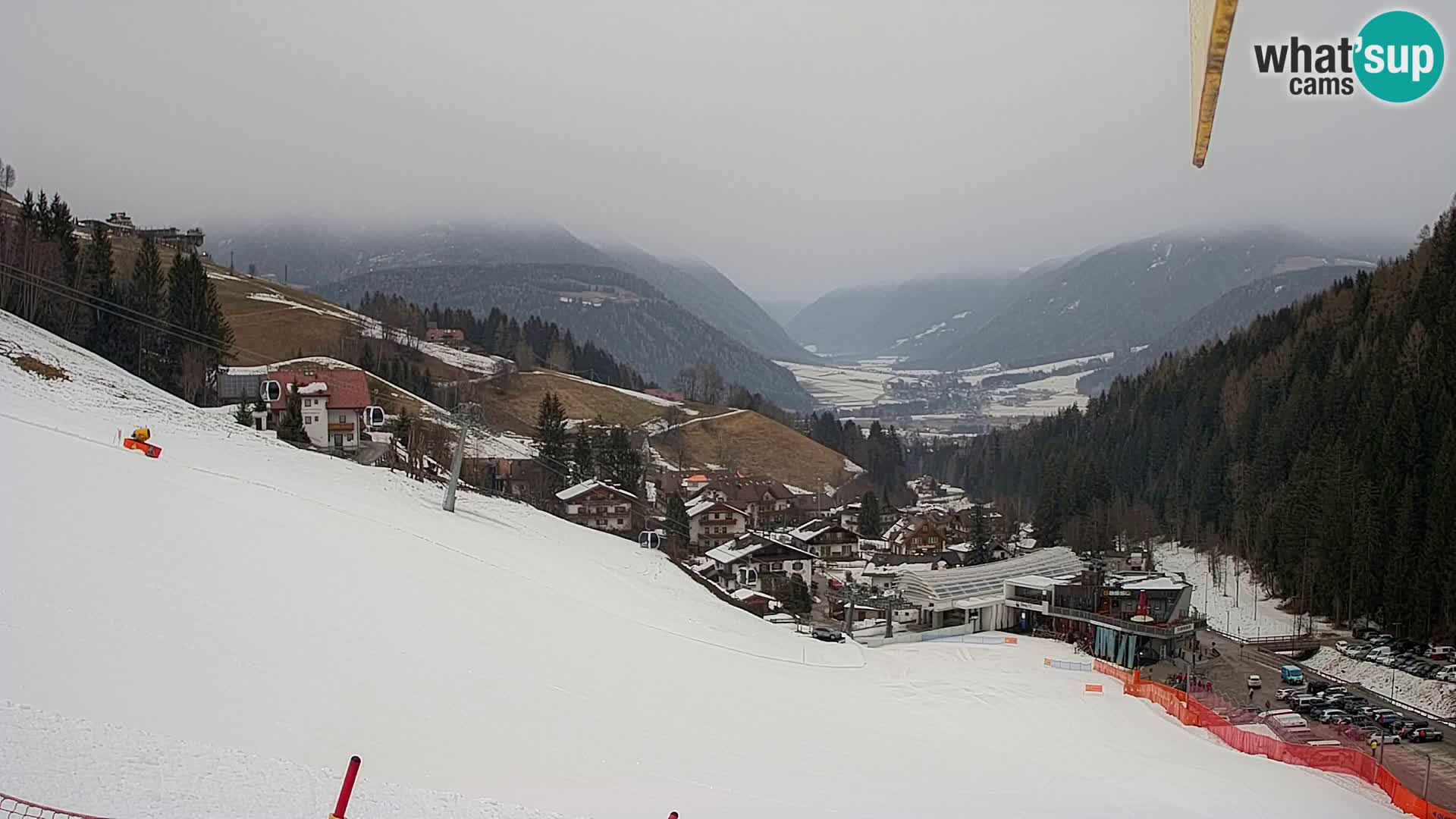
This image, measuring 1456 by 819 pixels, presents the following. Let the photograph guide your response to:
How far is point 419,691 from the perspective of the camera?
9523 millimetres

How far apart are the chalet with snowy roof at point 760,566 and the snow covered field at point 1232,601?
1539cm

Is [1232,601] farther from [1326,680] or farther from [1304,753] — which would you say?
[1304,753]

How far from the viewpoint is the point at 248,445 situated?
812 inches

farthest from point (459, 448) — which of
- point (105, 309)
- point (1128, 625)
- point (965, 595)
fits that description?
point (105, 309)

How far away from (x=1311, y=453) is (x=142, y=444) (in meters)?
46.4

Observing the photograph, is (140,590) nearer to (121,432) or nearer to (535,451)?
(121,432)

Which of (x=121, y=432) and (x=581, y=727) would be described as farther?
(x=121, y=432)

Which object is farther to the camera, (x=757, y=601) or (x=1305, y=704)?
(x=757, y=601)

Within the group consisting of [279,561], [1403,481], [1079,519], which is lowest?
[1079,519]

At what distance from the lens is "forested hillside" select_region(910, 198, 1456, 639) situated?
32.4 metres

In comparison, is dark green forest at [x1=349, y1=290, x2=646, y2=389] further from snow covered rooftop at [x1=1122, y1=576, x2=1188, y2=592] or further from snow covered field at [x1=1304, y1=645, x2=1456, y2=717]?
snow covered field at [x1=1304, y1=645, x2=1456, y2=717]

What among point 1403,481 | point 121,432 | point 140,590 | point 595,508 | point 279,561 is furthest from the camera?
point 595,508

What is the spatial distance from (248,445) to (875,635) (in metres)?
18.6

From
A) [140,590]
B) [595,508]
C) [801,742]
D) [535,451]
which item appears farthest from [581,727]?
[535,451]
